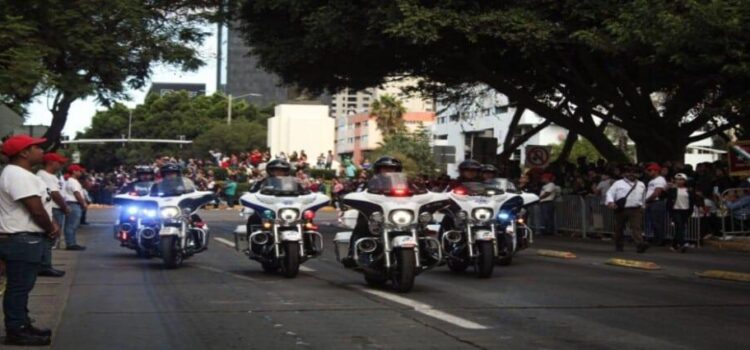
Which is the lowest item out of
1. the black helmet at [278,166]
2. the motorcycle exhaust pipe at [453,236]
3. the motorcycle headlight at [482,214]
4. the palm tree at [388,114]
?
the motorcycle exhaust pipe at [453,236]

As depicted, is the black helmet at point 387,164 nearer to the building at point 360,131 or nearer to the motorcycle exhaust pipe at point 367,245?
the motorcycle exhaust pipe at point 367,245

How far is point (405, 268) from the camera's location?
12508 mm

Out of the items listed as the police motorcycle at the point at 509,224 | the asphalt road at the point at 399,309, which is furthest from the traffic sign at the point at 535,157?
the police motorcycle at the point at 509,224

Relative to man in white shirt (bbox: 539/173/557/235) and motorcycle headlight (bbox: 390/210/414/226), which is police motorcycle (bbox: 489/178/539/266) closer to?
motorcycle headlight (bbox: 390/210/414/226)

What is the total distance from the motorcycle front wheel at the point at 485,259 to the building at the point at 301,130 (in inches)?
2523

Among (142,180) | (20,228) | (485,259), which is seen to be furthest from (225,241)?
(20,228)

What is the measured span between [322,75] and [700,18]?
13855 mm

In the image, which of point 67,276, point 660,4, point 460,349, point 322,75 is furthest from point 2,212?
point 322,75

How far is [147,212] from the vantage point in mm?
17109

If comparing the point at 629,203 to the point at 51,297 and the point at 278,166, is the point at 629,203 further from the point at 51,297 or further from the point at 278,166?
the point at 51,297

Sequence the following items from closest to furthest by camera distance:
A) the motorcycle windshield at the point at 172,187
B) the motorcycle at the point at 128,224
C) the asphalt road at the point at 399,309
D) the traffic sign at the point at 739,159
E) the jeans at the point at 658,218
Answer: the asphalt road at the point at 399,309, the motorcycle windshield at the point at 172,187, the motorcycle at the point at 128,224, the traffic sign at the point at 739,159, the jeans at the point at 658,218

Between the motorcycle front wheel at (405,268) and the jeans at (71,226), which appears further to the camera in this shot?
the jeans at (71,226)

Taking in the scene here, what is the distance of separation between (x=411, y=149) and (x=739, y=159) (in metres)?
73.6

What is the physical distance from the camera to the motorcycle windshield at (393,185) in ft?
42.9
